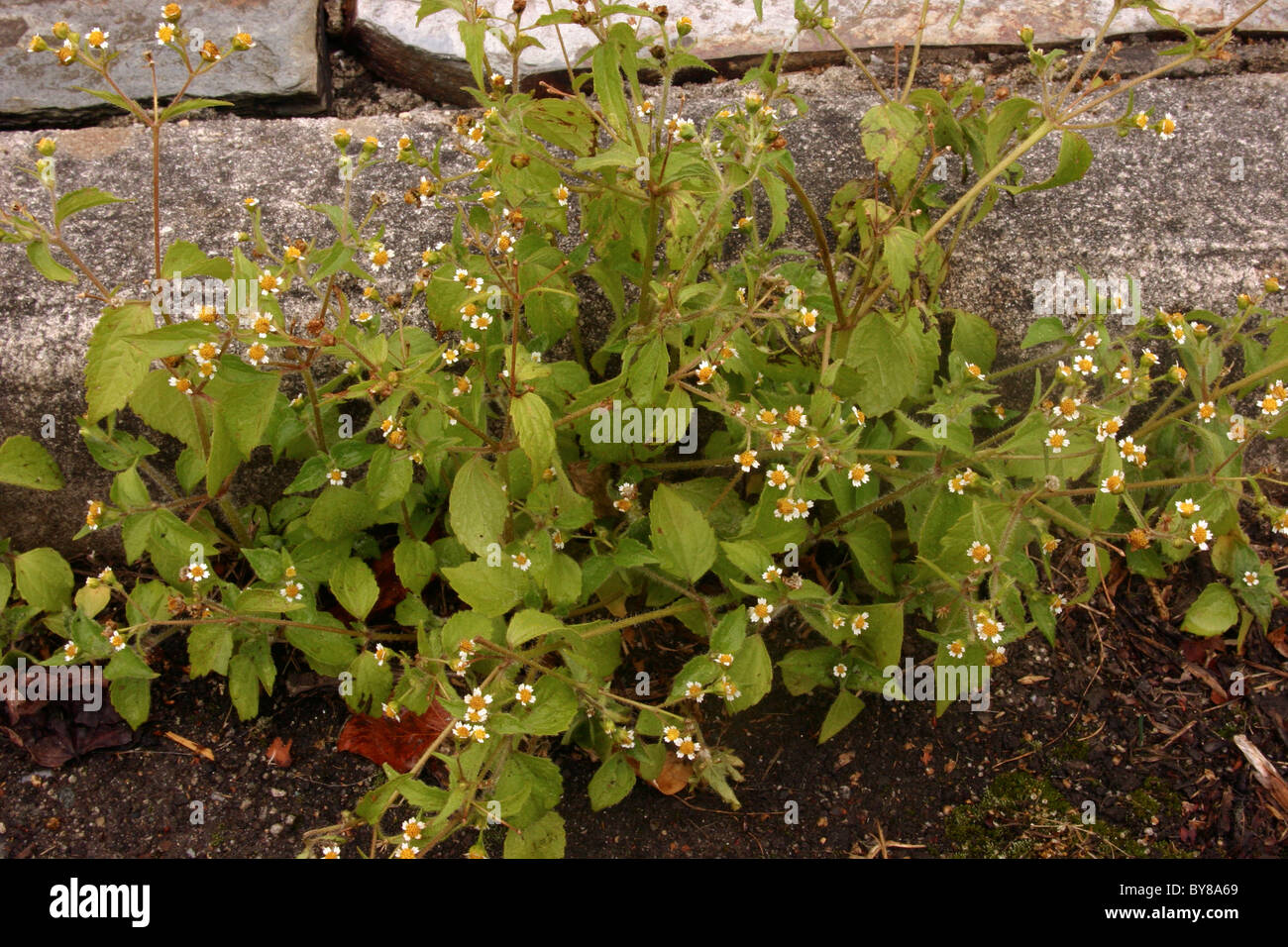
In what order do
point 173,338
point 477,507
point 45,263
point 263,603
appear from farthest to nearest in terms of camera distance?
1. point 263,603
2. point 477,507
3. point 45,263
4. point 173,338

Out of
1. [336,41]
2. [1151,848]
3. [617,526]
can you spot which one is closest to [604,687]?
[617,526]

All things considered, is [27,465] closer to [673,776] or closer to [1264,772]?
[673,776]

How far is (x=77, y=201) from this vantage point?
186 centimetres

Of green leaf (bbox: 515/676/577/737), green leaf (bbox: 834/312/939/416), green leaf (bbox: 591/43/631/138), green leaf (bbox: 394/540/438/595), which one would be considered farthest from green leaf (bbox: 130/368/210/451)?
green leaf (bbox: 834/312/939/416)

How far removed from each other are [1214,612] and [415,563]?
1950 millimetres

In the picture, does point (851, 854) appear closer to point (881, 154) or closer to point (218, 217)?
point (881, 154)

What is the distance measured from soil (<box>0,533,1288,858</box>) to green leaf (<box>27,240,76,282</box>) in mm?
1085

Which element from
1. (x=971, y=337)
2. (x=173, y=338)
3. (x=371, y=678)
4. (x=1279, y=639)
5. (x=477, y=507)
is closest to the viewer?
(x=173, y=338)

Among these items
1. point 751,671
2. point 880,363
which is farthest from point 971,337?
point 751,671

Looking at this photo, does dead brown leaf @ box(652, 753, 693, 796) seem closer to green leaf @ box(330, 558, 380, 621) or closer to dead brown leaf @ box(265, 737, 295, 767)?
green leaf @ box(330, 558, 380, 621)

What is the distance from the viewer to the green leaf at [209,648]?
222 centimetres

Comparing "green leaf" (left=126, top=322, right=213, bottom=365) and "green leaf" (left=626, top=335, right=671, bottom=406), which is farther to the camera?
"green leaf" (left=626, top=335, right=671, bottom=406)

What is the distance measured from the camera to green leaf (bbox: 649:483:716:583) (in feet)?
6.92

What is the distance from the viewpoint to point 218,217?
2584mm
